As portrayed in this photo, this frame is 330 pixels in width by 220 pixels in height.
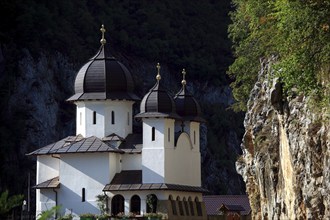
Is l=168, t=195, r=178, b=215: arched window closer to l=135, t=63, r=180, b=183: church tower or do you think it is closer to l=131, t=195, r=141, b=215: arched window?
l=135, t=63, r=180, b=183: church tower

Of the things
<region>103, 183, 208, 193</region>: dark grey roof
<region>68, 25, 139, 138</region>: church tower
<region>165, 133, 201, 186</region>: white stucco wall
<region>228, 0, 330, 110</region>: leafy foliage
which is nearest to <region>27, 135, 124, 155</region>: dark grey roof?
<region>68, 25, 139, 138</region>: church tower

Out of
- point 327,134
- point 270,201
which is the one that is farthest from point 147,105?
point 327,134

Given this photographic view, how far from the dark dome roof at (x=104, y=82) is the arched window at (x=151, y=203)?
8.88 meters

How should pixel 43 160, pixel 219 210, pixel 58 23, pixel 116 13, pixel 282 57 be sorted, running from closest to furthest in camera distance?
pixel 282 57 < pixel 43 160 < pixel 219 210 < pixel 58 23 < pixel 116 13

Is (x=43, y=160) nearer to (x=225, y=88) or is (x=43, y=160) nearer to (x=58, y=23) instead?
(x=58, y=23)

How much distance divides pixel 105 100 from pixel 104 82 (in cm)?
126

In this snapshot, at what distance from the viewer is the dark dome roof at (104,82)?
301 ft

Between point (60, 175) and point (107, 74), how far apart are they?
8000 mm

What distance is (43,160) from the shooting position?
92000 millimetres

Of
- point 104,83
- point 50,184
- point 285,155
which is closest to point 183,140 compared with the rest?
point 104,83

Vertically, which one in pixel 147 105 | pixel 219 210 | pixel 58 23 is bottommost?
pixel 219 210

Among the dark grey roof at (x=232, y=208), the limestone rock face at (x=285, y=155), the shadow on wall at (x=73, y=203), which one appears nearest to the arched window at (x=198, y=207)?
the shadow on wall at (x=73, y=203)

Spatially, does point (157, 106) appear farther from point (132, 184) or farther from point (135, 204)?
point (135, 204)

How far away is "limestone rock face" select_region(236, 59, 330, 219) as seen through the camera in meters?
51.0
